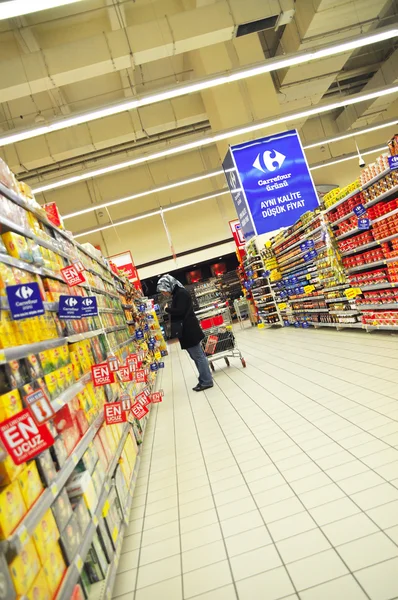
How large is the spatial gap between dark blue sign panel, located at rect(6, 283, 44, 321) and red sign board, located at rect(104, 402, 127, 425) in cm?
137

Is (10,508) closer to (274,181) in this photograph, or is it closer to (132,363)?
(132,363)

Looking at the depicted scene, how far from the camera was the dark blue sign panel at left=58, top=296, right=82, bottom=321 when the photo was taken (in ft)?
9.47

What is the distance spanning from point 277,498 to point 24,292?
2065 millimetres

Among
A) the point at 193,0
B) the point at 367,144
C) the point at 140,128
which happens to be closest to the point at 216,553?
the point at 193,0

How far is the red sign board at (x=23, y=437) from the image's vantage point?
1665mm

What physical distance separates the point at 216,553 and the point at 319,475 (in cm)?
92

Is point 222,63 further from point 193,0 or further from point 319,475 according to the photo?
point 319,475

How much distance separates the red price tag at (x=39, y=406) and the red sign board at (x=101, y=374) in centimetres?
123

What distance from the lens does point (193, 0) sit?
9.77 m

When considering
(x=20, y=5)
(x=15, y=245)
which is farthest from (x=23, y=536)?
(x=20, y=5)

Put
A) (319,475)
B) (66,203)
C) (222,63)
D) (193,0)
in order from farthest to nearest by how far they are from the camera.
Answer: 1. (66,203)
2. (222,63)
3. (193,0)
4. (319,475)

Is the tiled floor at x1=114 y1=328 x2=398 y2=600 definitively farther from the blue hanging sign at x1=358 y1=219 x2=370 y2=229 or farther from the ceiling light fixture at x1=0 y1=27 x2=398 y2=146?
the ceiling light fixture at x1=0 y1=27 x2=398 y2=146

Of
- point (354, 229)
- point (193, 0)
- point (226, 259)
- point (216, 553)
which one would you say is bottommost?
point (216, 553)

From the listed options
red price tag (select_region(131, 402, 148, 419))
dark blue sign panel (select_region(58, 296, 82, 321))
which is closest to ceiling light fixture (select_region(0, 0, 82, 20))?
dark blue sign panel (select_region(58, 296, 82, 321))
